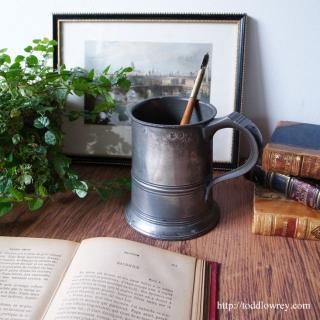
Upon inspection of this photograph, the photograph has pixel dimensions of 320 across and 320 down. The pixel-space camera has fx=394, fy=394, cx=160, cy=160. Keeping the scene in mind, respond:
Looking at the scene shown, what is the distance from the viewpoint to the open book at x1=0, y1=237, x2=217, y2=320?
1.58 ft

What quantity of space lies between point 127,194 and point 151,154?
0.61ft

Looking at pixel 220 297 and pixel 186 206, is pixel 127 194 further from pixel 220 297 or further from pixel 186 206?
pixel 220 297

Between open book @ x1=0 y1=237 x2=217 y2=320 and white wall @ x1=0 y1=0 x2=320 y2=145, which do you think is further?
white wall @ x1=0 y1=0 x2=320 y2=145

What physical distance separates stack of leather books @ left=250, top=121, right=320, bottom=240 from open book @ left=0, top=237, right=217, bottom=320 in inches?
5.3

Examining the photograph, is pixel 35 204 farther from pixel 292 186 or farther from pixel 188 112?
pixel 292 186

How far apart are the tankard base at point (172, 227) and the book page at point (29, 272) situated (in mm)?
112

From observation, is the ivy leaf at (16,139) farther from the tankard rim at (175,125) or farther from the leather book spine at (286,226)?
the leather book spine at (286,226)

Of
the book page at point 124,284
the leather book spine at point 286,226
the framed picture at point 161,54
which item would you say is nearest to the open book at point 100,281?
the book page at point 124,284

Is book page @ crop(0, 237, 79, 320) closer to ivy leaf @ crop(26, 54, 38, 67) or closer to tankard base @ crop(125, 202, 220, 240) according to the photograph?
tankard base @ crop(125, 202, 220, 240)

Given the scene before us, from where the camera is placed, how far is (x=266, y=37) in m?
0.77

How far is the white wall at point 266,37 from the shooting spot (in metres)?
0.76

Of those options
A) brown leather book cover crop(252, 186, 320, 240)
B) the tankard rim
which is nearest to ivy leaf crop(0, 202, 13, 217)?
the tankard rim

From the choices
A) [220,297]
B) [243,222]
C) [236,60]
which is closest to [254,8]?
[236,60]

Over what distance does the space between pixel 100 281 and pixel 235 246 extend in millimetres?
226
